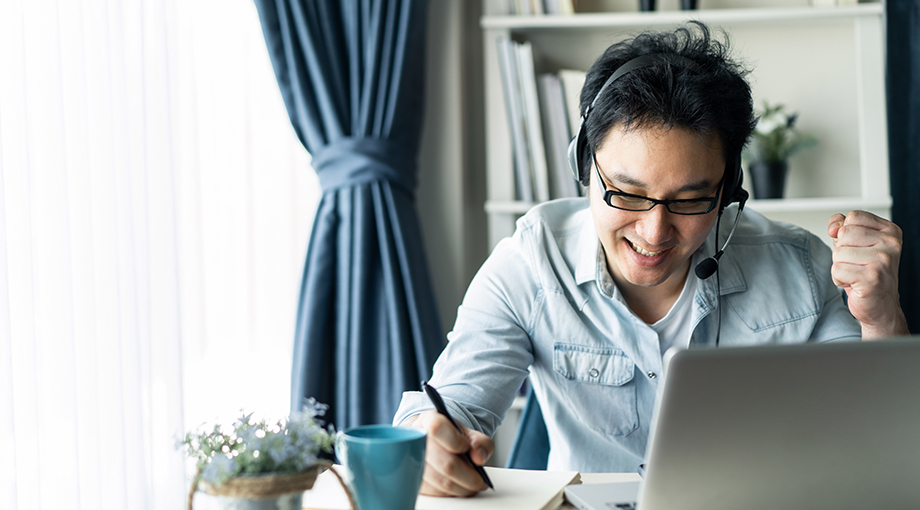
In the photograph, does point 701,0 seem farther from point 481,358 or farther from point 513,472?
point 513,472

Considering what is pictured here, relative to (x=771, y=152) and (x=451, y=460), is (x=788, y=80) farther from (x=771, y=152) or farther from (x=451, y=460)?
(x=451, y=460)

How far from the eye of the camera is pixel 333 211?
6.36 ft

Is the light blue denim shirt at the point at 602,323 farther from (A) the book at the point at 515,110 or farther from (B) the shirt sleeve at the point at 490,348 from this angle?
(A) the book at the point at 515,110

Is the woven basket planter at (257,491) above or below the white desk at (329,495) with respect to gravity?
above

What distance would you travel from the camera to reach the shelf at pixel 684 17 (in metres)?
2.00

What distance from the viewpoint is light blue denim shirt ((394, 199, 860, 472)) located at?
1297mm

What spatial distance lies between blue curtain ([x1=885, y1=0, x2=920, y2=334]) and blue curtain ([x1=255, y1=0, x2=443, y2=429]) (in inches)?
52.3

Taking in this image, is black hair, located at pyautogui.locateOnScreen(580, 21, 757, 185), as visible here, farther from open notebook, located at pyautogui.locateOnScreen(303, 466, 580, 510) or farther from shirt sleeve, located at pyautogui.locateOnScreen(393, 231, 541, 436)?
open notebook, located at pyautogui.locateOnScreen(303, 466, 580, 510)

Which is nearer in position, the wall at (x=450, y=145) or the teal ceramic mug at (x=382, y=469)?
the teal ceramic mug at (x=382, y=469)

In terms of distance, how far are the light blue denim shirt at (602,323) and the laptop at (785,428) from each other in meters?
0.57

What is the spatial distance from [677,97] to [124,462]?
1.14 m

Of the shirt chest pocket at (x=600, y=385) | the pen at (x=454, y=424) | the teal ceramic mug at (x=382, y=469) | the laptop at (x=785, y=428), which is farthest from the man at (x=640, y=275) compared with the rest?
the laptop at (x=785, y=428)

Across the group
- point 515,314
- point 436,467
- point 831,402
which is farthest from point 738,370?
point 515,314

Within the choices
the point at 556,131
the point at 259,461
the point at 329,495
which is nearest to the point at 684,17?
the point at 556,131
